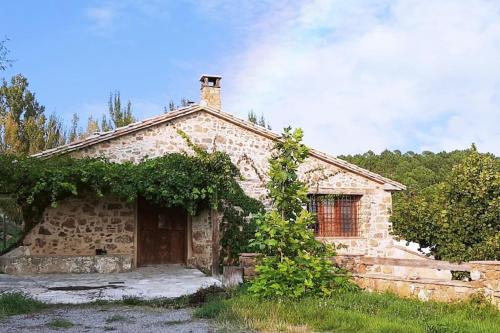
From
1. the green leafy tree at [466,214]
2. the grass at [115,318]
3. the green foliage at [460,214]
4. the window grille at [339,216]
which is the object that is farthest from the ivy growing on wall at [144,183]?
the green leafy tree at [466,214]

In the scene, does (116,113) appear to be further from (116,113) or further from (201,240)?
(201,240)

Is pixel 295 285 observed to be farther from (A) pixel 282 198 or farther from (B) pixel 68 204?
(B) pixel 68 204

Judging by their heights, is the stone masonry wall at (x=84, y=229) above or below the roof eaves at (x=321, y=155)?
below

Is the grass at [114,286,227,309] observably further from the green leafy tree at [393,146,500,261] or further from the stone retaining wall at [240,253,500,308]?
the green leafy tree at [393,146,500,261]

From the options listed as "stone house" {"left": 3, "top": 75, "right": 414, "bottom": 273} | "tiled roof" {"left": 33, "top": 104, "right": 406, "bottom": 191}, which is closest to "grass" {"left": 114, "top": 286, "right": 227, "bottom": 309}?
"stone house" {"left": 3, "top": 75, "right": 414, "bottom": 273}

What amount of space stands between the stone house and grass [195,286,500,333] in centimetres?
470

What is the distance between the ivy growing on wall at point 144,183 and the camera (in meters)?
11.9

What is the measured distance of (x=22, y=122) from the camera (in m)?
23.7

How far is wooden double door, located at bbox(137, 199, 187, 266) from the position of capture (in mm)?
14406

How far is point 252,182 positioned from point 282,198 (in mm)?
5903

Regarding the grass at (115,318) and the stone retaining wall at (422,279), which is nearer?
the grass at (115,318)

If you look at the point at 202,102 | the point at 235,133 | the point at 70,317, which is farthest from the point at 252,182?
the point at 70,317

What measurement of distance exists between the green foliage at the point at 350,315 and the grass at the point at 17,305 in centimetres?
266

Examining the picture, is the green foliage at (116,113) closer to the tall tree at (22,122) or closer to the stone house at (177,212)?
the tall tree at (22,122)
